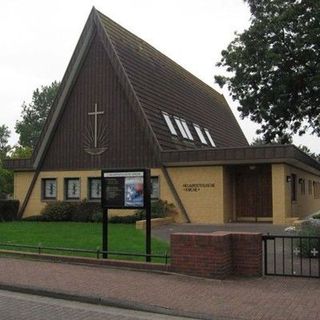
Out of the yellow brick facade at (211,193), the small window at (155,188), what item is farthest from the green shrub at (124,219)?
the small window at (155,188)

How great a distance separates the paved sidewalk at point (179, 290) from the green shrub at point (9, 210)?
17.4 meters

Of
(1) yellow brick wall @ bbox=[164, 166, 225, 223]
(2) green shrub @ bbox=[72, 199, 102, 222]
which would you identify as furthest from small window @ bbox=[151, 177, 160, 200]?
(2) green shrub @ bbox=[72, 199, 102, 222]

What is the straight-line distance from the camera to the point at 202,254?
11555 millimetres

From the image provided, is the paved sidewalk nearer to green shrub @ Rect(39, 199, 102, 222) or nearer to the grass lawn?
the grass lawn

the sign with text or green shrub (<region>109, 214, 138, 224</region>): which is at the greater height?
the sign with text

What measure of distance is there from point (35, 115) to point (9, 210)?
221 ft

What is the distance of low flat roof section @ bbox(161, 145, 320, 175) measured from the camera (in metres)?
24.8

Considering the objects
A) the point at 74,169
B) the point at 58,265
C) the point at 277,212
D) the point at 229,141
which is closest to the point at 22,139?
the point at 229,141

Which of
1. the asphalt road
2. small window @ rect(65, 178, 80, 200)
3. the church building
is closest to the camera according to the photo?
the asphalt road

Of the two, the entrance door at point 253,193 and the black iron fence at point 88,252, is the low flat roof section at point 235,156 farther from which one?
the black iron fence at point 88,252

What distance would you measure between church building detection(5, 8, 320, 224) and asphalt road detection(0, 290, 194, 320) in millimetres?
16818

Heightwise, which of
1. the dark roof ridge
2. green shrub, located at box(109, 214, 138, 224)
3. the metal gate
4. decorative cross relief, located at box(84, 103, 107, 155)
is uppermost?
the dark roof ridge

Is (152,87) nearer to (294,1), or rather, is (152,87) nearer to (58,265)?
(294,1)

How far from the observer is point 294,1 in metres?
20.9
